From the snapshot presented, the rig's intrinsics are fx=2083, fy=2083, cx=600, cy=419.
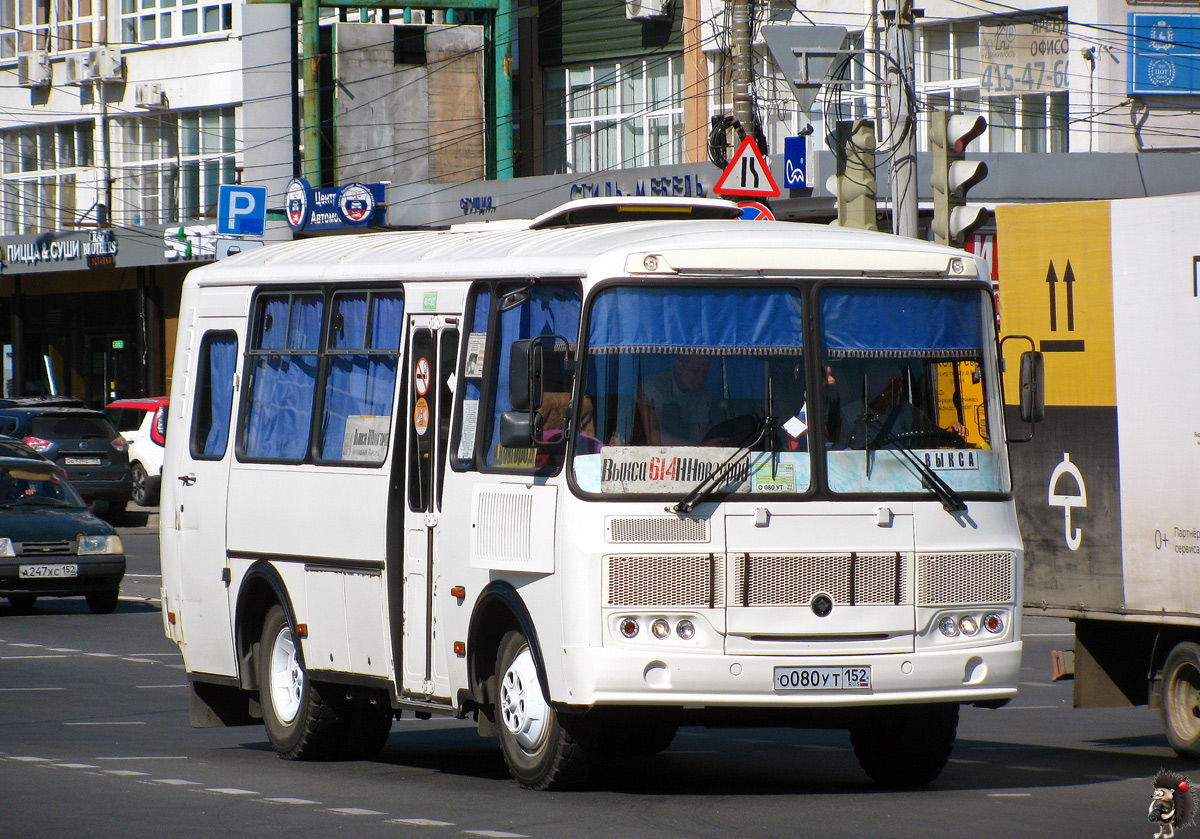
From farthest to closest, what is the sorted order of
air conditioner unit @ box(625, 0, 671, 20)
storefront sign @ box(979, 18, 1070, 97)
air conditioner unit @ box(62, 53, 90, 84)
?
air conditioner unit @ box(62, 53, 90, 84)
air conditioner unit @ box(625, 0, 671, 20)
storefront sign @ box(979, 18, 1070, 97)

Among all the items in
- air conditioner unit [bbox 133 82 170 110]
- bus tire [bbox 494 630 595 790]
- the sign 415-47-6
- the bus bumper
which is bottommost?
bus tire [bbox 494 630 595 790]

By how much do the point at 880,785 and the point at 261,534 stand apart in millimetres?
3743

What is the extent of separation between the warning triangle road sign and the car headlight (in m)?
7.57

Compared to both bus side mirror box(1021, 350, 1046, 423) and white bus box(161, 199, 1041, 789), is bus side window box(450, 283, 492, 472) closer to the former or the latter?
white bus box(161, 199, 1041, 789)

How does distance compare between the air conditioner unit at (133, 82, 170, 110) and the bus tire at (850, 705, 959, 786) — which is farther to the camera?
the air conditioner unit at (133, 82, 170, 110)

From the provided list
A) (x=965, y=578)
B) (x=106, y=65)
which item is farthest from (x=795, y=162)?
(x=106, y=65)

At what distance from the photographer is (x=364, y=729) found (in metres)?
11.6

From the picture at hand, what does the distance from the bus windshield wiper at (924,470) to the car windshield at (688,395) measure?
12.9 inches

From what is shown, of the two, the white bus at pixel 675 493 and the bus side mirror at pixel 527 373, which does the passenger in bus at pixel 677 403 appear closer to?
the white bus at pixel 675 493

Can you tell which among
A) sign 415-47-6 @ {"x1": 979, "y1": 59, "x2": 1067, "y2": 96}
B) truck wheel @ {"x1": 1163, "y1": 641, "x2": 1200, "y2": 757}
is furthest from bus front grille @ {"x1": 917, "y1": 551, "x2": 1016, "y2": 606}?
sign 415-47-6 @ {"x1": 979, "y1": 59, "x2": 1067, "y2": 96}

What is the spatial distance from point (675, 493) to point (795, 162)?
50.6ft

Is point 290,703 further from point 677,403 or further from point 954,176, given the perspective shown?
point 954,176

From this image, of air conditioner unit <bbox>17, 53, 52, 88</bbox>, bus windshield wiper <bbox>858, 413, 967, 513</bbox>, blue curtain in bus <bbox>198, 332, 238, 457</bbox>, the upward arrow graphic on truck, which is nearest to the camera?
bus windshield wiper <bbox>858, 413, 967, 513</bbox>

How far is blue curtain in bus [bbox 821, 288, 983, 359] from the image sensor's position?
9.63m
